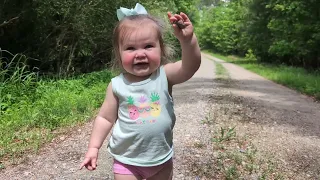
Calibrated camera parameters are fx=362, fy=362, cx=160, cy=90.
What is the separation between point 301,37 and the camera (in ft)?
66.5

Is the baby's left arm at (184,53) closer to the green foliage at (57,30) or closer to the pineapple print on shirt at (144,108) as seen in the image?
the pineapple print on shirt at (144,108)

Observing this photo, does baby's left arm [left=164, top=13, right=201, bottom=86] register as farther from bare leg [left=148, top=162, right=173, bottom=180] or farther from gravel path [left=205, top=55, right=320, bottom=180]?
gravel path [left=205, top=55, right=320, bottom=180]

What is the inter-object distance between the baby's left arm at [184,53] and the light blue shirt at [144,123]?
6 cm

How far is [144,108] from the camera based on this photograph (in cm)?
201

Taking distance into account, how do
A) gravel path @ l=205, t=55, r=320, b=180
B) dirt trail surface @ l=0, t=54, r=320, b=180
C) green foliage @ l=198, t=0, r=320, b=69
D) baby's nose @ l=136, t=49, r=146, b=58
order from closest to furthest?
1. baby's nose @ l=136, t=49, r=146, b=58
2. dirt trail surface @ l=0, t=54, r=320, b=180
3. gravel path @ l=205, t=55, r=320, b=180
4. green foliage @ l=198, t=0, r=320, b=69

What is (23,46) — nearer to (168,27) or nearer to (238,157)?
(238,157)

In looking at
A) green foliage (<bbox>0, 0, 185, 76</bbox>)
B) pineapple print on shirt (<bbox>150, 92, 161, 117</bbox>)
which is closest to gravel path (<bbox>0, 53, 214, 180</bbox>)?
pineapple print on shirt (<bbox>150, 92, 161, 117</bbox>)

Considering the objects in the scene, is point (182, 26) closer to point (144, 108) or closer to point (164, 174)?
point (144, 108)

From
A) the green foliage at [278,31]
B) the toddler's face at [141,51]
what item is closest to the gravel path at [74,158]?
the toddler's face at [141,51]

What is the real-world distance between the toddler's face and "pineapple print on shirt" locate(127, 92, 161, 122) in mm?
145

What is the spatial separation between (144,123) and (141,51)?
0.39m

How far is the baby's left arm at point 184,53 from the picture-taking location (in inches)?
73.5

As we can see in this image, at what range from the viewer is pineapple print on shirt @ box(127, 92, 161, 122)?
2010mm

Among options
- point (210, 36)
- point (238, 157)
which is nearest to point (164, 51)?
point (238, 157)
